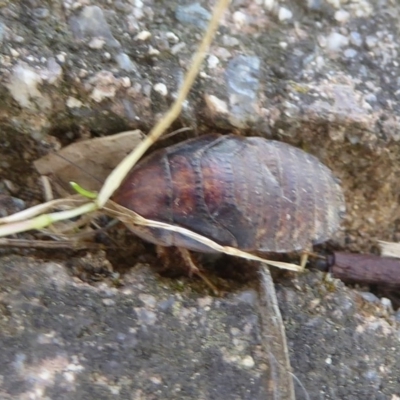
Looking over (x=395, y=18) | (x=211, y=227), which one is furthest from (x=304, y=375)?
(x=395, y=18)

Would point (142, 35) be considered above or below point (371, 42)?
below

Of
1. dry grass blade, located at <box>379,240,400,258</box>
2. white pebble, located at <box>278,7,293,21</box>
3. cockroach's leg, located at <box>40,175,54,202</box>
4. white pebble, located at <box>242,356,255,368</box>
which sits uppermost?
white pebble, located at <box>278,7,293,21</box>

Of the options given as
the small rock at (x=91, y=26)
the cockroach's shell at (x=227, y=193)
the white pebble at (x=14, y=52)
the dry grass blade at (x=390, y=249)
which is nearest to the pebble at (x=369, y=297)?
the dry grass blade at (x=390, y=249)

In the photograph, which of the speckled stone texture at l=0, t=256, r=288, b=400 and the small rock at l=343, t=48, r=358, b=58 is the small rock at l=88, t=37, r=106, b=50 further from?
the small rock at l=343, t=48, r=358, b=58

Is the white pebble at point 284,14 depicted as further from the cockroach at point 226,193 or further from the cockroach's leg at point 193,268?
the cockroach's leg at point 193,268

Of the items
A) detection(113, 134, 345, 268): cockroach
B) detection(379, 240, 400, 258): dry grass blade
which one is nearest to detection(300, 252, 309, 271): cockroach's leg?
detection(113, 134, 345, 268): cockroach

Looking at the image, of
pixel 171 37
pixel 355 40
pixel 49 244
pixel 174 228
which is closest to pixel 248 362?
pixel 174 228

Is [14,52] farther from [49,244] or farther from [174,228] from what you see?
[174,228]

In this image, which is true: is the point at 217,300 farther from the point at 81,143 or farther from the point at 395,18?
the point at 395,18
